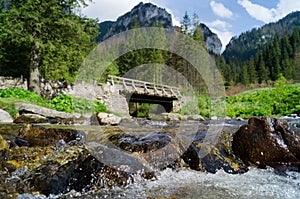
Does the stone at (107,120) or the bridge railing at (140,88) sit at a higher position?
the bridge railing at (140,88)

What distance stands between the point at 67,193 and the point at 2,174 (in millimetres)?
1184

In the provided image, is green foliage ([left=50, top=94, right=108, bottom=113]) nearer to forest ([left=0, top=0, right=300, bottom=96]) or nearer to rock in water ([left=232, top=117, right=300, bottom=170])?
forest ([left=0, top=0, right=300, bottom=96])

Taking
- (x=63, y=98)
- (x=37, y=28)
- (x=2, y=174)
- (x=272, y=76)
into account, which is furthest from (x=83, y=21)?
(x=272, y=76)

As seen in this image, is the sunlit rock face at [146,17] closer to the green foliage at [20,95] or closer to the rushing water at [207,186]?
the green foliage at [20,95]

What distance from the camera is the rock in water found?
4.86 m

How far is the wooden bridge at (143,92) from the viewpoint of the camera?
20.0 m

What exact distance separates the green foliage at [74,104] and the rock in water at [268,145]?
12.0m

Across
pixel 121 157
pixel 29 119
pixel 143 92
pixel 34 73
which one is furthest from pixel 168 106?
pixel 121 157

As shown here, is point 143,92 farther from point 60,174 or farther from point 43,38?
point 60,174

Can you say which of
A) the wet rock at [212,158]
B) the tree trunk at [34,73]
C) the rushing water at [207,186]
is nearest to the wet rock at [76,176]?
the rushing water at [207,186]

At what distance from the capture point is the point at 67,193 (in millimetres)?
3273

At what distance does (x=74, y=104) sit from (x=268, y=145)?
1312cm

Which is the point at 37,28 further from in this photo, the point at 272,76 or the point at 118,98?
the point at 272,76

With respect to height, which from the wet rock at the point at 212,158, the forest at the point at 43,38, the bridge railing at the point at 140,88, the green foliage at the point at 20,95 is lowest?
the wet rock at the point at 212,158
